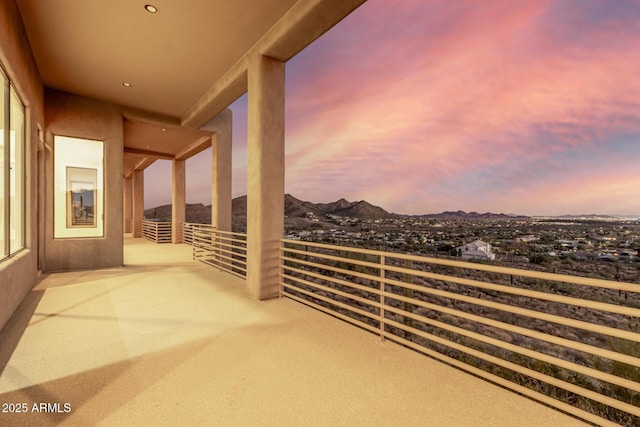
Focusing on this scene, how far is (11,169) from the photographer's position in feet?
11.4

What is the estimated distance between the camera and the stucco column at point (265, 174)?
390 cm

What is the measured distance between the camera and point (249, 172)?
407cm

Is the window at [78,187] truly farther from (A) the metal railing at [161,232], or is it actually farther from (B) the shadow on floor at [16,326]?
(A) the metal railing at [161,232]

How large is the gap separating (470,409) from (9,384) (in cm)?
301

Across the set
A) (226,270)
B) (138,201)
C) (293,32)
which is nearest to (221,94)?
(293,32)

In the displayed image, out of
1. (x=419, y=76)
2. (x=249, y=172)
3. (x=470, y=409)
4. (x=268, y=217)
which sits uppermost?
(x=419, y=76)

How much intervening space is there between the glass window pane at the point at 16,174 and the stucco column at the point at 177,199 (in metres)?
7.49

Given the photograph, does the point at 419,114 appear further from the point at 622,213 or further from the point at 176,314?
the point at 176,314

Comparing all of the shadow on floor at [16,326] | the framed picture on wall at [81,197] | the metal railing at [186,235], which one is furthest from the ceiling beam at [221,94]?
the metal railing at [186,235]

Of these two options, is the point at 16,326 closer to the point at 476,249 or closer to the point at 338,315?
the point at 338,315

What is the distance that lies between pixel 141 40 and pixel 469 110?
21.6m

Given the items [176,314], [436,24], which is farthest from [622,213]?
[176,314]

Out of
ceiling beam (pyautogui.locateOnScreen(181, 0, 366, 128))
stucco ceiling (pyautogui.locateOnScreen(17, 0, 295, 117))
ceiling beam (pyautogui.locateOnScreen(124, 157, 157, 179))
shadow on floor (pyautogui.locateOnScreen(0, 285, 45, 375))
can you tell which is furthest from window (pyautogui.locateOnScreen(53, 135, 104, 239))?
ceiling beam (pyautogui.locateOnScreen(124, 157, 157, 179))

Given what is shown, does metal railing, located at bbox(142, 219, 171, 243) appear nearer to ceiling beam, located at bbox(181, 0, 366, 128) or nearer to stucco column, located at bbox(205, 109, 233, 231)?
stucco column, located at bbox(205, 109, 233, 231)
